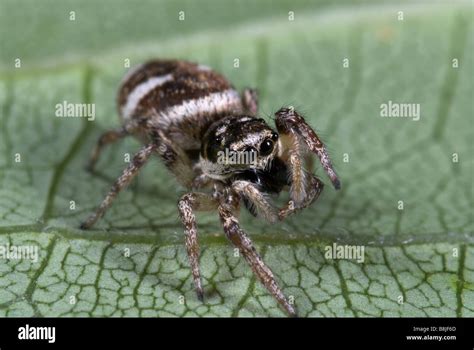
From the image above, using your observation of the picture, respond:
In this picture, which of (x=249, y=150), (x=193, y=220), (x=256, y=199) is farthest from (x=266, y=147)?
(x=193, y=220)

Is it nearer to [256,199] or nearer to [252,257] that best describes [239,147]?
[256,199]

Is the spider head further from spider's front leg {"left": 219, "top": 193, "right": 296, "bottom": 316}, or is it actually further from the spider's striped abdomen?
spider's front leg {"left": 219, "top": 193, "right": 296, "bottom": 316}

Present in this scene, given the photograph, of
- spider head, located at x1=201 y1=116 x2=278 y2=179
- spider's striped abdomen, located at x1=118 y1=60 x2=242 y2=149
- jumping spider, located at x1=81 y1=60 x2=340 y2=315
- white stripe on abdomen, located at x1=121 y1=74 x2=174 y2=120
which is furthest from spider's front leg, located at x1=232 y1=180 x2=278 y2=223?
white stripe on abdomen, located at x1=121 y1=74 x2=174 y2=120

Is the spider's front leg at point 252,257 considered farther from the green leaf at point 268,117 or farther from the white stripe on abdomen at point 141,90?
the white stripe on abdomen at point 141,90

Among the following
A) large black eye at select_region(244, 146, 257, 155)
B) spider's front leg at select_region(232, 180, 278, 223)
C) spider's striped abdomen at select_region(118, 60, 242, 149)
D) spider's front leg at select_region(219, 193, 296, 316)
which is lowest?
spider's front leg at select_region(219, 193, 296, 316)

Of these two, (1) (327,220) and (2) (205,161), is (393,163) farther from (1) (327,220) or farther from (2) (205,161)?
(2) (205,161)
